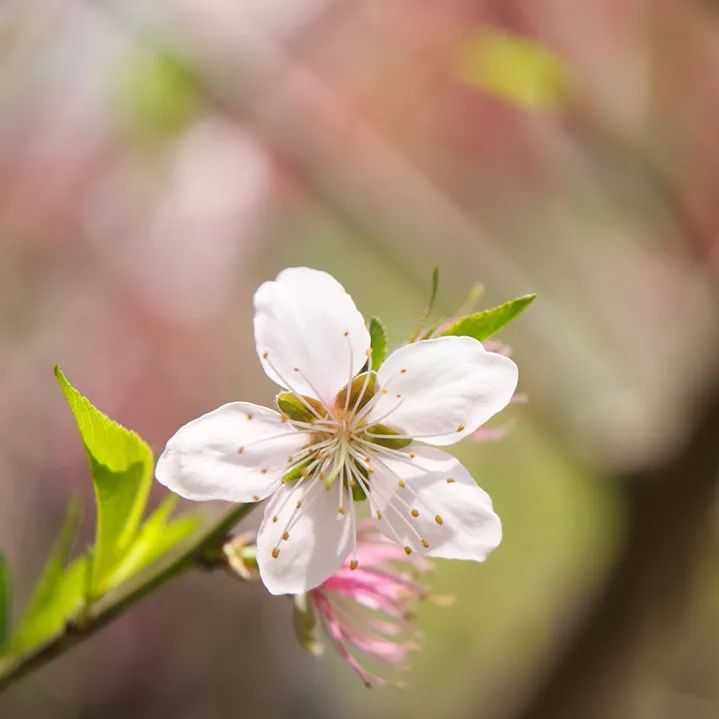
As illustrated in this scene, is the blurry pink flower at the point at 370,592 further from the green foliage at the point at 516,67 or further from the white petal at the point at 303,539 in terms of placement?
the green foliage at the point at 516,67

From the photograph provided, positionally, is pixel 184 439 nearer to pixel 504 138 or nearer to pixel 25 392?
pixel 25 392

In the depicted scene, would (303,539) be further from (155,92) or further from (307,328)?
(155,92)

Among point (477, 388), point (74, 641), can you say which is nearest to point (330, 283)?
point (477, 388)

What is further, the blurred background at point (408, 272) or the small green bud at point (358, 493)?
the blurred background at point (408, 272)

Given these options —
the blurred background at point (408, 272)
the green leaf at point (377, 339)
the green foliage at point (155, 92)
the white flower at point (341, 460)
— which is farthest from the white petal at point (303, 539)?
the green foliage at point (155, 92)

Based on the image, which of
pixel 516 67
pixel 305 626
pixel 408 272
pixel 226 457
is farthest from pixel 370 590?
pixel 408 272
